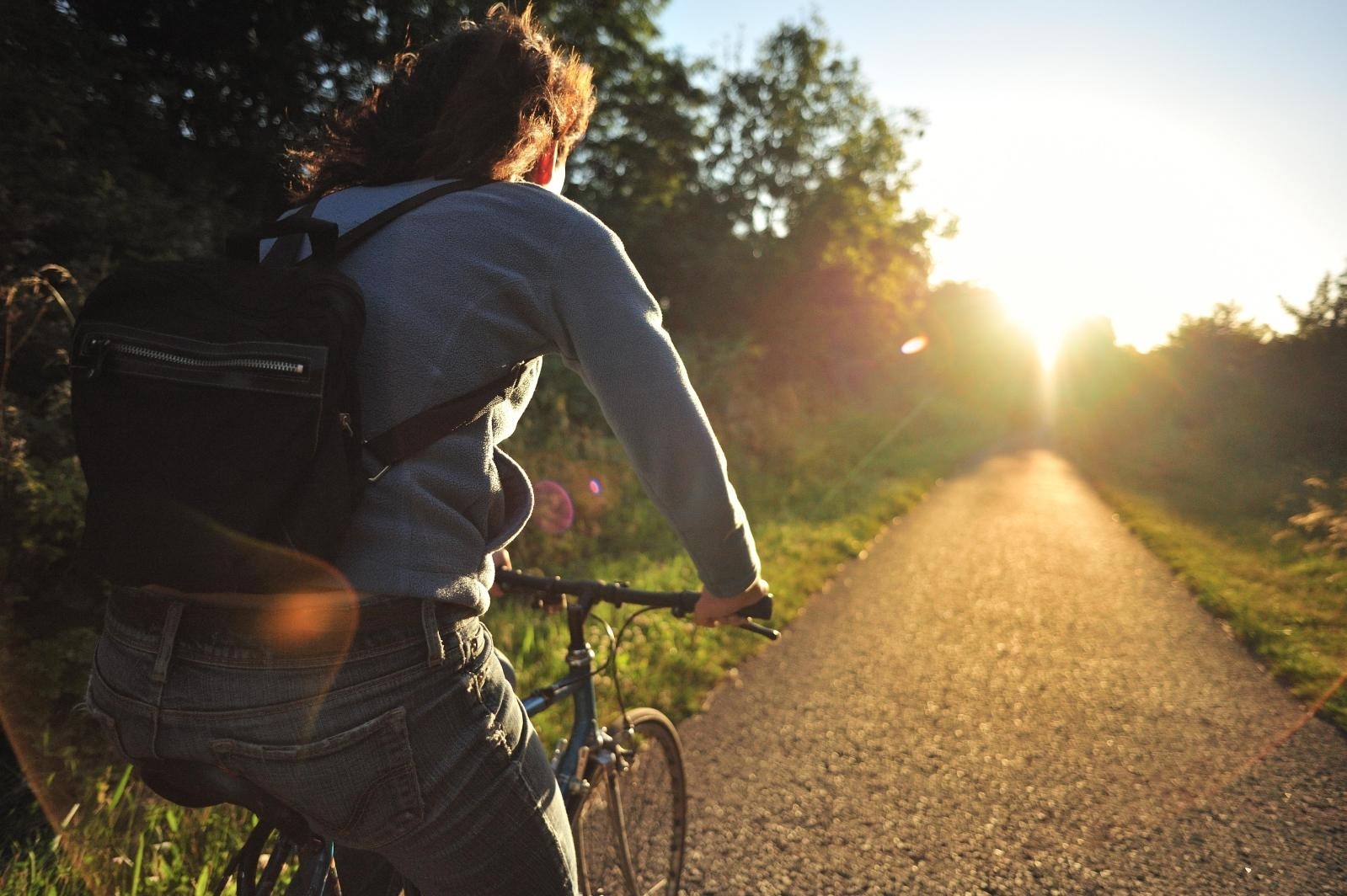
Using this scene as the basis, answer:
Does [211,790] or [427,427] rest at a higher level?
[427,427]

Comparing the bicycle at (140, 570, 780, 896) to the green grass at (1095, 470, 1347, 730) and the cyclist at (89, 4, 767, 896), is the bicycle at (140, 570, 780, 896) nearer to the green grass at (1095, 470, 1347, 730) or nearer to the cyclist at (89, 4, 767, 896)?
the cyclist at (89, 4, 767, 896)

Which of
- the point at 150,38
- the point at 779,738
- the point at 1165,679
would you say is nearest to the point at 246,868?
the point at 779,738

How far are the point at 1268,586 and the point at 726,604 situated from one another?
8.11 meters

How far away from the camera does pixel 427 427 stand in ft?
3.75

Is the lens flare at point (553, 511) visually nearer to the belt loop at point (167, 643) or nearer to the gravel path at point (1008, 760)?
the gravel path at point (1008, 760)

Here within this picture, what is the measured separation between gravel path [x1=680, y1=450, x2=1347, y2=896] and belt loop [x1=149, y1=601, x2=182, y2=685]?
7.76ft

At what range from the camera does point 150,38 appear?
6.39 m

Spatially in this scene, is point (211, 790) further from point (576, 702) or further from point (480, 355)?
point (576, 702)

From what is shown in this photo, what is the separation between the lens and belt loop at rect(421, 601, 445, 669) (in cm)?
116

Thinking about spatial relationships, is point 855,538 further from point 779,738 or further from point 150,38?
point 150,38

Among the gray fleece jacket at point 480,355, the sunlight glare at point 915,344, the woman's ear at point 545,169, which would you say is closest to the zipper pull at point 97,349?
the gray fleece jacket at point 480,355

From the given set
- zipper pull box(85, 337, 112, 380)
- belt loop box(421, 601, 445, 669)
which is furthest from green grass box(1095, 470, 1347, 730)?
zipper pull box(85, 337, 112, 380)

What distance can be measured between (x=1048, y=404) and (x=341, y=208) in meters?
48.6

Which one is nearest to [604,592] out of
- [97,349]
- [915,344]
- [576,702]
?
[576,702]
